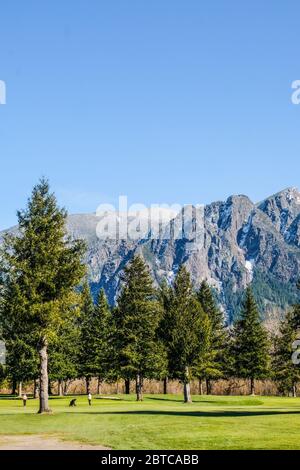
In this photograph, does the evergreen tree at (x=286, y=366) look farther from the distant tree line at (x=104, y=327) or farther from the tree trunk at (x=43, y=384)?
the tree trunk at (x=43, y=384)

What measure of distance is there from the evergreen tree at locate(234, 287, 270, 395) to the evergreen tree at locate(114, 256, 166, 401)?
76.6ft

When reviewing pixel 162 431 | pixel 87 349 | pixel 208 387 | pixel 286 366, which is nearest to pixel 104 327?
pixel 87 349

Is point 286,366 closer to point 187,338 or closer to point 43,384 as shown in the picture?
point 187,338

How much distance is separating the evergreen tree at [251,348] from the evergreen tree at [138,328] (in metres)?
23.4

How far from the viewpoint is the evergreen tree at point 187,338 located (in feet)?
215

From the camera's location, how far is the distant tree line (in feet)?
135

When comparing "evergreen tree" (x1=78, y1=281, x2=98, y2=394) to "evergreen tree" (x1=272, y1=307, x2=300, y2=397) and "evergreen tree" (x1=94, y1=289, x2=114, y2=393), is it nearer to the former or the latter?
"evergreen tree" (x1=94, y1=289, x2=114, y2=393)

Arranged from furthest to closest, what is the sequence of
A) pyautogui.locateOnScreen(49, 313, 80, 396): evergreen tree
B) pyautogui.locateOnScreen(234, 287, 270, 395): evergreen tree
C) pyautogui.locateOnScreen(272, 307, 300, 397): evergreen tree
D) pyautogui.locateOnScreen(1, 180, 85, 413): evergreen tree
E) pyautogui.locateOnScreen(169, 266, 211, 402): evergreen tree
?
pyautogui.locateOnScreen(234, 287, 270, 395): evergreen tree → pyautogui.locateOnScreen(272, 307, 300, 397): evergreen tree → pyautogui.locateOnScreen(49, 313, 80, 396): evergreen tree → pyautogui.locateOnScreen(169, 266, 211, 402): evergreen tree → pyautogui.locateOnScreen(1, 180, 85, 413): evergreen tree

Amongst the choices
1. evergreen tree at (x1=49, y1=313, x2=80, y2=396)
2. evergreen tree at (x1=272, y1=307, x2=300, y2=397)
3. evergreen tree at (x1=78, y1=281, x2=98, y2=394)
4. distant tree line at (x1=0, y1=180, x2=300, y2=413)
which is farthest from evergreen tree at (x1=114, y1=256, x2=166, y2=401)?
evergreen tree at (x1=272, y1=307, x2=300, y2=397)

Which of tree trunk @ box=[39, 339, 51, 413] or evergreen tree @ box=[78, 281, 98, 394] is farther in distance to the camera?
evergreen tree @ box=[78, 281, 98, 394]

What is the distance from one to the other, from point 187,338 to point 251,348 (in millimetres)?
32312

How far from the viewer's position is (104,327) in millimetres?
92938

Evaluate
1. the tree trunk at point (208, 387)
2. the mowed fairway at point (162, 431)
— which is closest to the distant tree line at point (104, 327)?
the tree trunk at point (208, 387)
